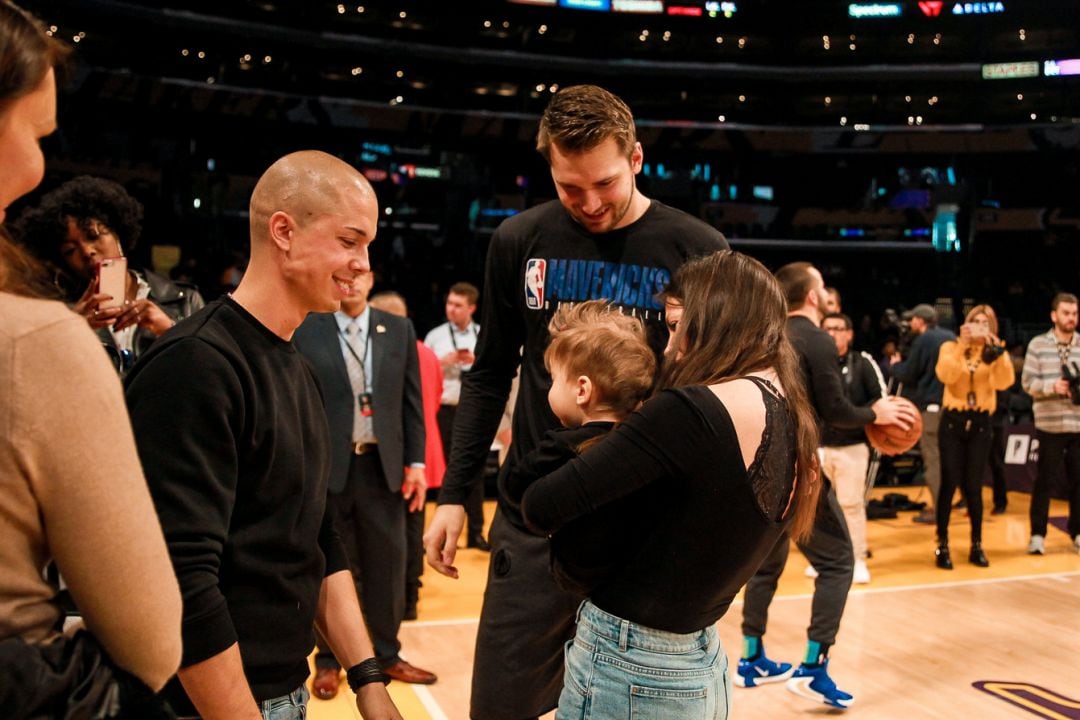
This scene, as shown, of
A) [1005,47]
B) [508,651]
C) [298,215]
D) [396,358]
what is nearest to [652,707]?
[508,651]

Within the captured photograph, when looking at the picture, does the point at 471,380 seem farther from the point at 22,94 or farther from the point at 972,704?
the point at 972,704

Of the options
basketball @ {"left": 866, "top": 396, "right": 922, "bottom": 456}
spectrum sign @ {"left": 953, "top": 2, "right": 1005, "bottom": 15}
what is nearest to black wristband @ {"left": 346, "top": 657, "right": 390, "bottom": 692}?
basketball @ {"left": 866, "top": 396, "right": 922, "bottom": 456}

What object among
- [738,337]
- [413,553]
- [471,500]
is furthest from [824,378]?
[471,500]

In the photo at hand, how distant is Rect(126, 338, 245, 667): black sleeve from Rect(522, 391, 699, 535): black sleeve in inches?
22.2

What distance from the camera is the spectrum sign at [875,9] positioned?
16234mm

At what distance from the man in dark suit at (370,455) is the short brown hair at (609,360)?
240 centimetres

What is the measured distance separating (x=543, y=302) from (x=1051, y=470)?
20.0 ft

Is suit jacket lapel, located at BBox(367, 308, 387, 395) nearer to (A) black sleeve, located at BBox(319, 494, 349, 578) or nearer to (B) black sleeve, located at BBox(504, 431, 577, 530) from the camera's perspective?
(A) black sleeve, located at BBox(319, 494, 349, 578)

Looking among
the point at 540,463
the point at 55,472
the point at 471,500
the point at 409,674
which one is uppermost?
the point at 55,472

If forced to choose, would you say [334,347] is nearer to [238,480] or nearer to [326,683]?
[326,683]

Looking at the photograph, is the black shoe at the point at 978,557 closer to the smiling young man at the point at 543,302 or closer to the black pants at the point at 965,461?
the black pants at the point at 965,461

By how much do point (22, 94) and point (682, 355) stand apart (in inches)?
46.8

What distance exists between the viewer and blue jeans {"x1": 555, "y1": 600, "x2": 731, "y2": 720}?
167cm

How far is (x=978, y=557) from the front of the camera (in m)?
6.67
